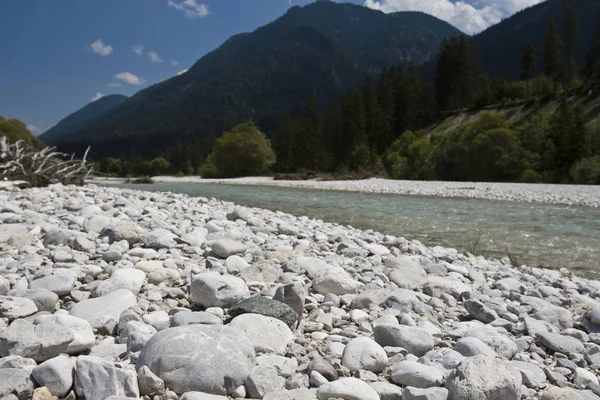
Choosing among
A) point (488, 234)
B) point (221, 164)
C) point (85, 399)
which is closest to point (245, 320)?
point (85, 399)

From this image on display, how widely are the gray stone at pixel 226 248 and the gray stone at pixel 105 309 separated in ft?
4.52

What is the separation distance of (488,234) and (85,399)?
8218 millimetres

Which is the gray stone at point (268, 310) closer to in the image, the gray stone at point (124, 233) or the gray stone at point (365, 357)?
the gray stone at point (365, 357)

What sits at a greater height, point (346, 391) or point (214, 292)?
point (214, 292)

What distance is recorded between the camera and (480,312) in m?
2.98

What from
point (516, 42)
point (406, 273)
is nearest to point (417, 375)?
point (406, 273)

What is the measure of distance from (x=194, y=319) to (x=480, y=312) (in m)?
1.96

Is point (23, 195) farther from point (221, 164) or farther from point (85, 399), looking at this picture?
point (221, 164)

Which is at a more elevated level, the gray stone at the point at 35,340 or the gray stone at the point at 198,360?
the gray stone at the point at 35,340

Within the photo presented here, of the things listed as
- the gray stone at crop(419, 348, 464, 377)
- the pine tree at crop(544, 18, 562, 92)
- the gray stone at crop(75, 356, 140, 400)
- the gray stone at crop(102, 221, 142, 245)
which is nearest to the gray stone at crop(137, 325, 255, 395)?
the gray stone at crop(75, 356, 140, 400)

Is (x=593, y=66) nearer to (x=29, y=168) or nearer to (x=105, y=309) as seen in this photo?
(x=29, y=168)

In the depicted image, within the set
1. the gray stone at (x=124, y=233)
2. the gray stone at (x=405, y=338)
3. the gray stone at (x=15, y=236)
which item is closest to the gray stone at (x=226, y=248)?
the gray stone at (x=124, y=233)

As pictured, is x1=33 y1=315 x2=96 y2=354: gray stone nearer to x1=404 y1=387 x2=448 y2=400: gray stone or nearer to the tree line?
x1=404 y1=387 x2=448 y2=400: gray stone

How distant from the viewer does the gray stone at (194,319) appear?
2443 mm
